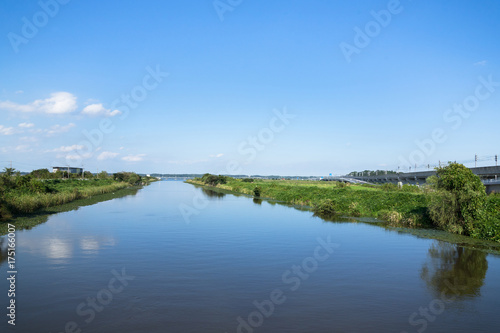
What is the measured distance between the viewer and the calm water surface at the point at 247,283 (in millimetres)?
9141

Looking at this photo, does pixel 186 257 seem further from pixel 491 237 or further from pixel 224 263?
pixel 491 237

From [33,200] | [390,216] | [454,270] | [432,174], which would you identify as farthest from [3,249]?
[432,174]

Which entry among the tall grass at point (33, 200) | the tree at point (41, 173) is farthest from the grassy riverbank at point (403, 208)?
the tree at point (41, 173)

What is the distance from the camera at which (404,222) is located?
88.8 feet

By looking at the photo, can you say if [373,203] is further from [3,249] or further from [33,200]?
[33,200]

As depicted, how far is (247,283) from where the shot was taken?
12258 mm

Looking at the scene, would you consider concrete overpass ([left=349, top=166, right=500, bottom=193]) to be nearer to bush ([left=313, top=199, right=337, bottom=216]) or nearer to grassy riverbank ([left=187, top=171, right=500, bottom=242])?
grassy riverbank ([left=187, top=171, right=500, bottom=242])

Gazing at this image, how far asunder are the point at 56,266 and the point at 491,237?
22521mm

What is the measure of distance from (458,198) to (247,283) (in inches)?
648

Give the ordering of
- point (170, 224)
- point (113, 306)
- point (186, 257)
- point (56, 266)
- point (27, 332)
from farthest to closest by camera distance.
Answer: point (170, 224)
point (186, 257)
point (56, 266)
point (113, 306)
point (27, 332)

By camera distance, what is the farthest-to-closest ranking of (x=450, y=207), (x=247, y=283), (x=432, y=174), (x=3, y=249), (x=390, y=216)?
1. (x=432, y=174)
2. (x=390, y=216)
3. (x=450, y=207)
4. (x=3, y=249)
5. (x=247, y=283)

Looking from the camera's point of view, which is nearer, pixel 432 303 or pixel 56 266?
pixel 432 303

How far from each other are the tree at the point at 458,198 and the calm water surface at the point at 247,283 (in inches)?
143

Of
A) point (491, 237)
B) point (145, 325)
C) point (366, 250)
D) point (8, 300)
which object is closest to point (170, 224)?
point (366, 250)
